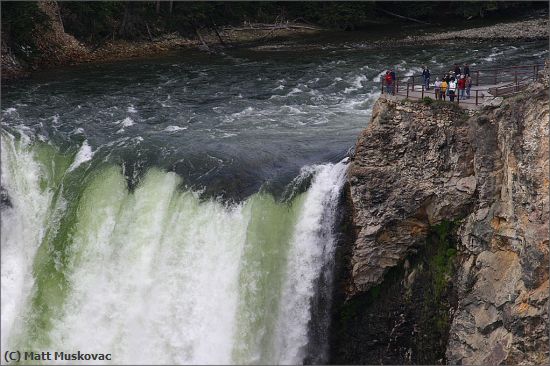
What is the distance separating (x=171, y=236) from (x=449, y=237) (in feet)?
30.3

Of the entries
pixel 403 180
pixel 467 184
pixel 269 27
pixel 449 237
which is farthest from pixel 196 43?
pixel 467 184

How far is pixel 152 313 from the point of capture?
24656mm

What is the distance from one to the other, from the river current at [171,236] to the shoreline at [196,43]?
51.2ft

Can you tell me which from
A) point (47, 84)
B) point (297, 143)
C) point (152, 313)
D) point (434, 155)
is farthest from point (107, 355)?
point (47, 84)

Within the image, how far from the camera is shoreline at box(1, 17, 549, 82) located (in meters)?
47.3

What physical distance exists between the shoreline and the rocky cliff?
26.5 meters

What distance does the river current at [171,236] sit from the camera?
2436 cm

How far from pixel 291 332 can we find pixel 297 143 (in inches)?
314

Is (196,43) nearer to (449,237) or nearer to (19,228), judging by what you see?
(19,228)

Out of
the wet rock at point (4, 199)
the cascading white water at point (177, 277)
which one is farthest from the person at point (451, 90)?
the wet rock at point (4, 199)

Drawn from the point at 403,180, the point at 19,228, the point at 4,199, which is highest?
the point at 403,180

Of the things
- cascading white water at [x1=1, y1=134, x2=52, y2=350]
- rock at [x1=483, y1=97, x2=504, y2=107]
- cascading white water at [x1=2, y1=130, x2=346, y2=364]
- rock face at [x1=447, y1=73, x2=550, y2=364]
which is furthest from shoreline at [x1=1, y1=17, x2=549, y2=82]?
rock face at [x1=447, y1=73, x2=550, y2=364]

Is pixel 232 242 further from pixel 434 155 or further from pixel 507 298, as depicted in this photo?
pixel 507 298

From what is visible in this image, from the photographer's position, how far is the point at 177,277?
24.8 meters
